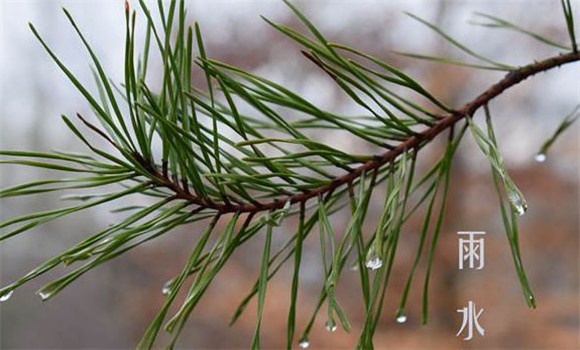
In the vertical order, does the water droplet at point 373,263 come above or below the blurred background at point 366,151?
below

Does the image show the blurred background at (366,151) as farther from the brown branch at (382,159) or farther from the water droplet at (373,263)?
the water droplet at (373,263)

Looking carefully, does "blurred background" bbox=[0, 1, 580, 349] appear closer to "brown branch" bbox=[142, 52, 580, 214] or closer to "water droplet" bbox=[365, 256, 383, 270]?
"brown branch" bbox=[142, 52, 580, 214]

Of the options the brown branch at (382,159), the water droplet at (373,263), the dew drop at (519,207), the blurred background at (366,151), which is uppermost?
the blurred background at (366,151)

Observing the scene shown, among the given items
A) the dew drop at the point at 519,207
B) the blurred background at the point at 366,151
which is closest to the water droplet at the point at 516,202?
the dew drop at the point at 519,207

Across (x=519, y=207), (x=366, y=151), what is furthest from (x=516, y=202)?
(x=366, y=151)

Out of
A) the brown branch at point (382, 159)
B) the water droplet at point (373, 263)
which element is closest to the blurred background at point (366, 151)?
the brown branch at point (382, 159)

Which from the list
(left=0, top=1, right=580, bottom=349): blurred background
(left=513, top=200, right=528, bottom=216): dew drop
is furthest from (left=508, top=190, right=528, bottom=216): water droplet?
(left=0, top=1, right=580, bottom=349): blurred background

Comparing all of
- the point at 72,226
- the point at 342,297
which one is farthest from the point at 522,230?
the point at 72,226

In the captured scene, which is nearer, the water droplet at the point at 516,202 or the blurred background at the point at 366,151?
the water droplet at the point at 516,202

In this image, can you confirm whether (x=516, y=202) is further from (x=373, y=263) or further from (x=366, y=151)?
(x=366, y=151)
